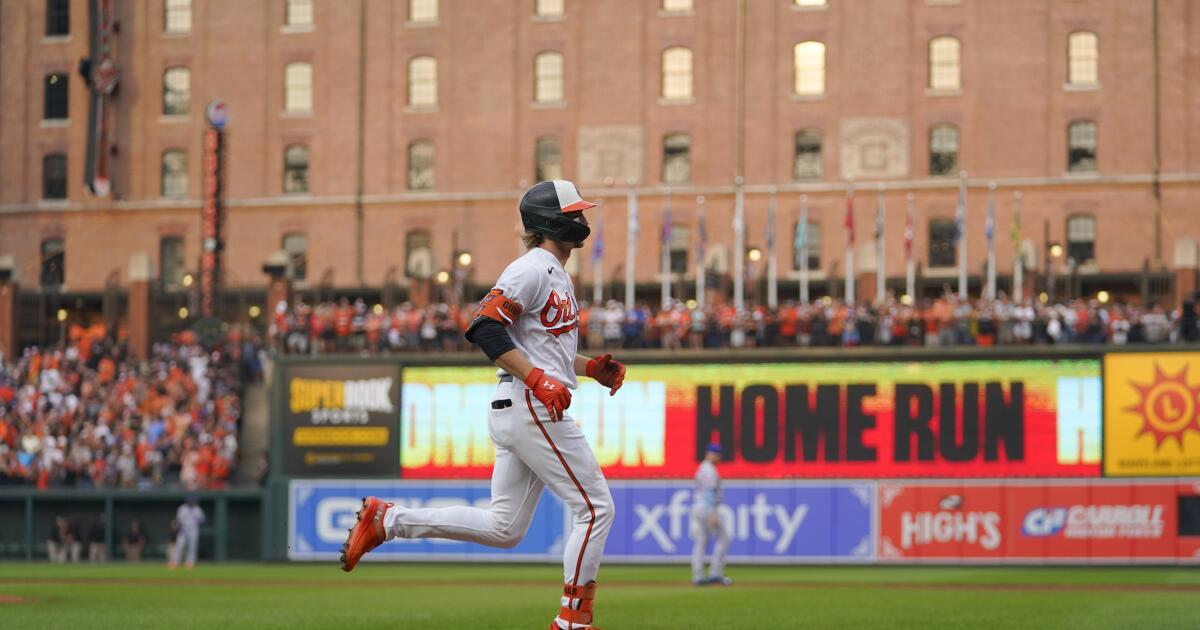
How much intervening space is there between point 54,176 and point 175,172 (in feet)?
16.8

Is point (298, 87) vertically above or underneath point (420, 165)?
above

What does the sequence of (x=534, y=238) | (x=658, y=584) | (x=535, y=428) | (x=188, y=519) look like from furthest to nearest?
(x=188, y=519)
(x=658, y=584)
(x=534, y=238)
(x=535, y=428)

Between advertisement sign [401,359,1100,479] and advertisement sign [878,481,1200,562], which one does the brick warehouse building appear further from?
advertisement sign [878,481,1200,562]

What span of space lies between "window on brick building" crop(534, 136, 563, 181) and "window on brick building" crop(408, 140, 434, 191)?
434 cm

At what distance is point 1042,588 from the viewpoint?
969 inches

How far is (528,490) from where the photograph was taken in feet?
35.9

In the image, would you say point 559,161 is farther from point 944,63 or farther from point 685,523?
point 685,523

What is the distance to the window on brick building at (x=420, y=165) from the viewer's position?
6806 centimetres

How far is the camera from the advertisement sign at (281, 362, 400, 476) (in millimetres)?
39781

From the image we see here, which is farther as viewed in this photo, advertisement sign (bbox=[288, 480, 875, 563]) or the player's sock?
advertisement sign (bbox=[288, 480, 875, 563])

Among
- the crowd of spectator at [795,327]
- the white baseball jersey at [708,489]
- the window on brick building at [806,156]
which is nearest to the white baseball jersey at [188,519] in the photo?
the crowd of spectator at [795,327]

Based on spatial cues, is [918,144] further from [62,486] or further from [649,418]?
[62,486]

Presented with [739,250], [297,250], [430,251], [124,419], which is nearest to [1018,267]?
[739,250]

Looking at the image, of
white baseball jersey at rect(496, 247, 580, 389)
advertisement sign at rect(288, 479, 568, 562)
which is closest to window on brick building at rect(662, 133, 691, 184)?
advertisement sign at rect(288, 479, 568, 562)
